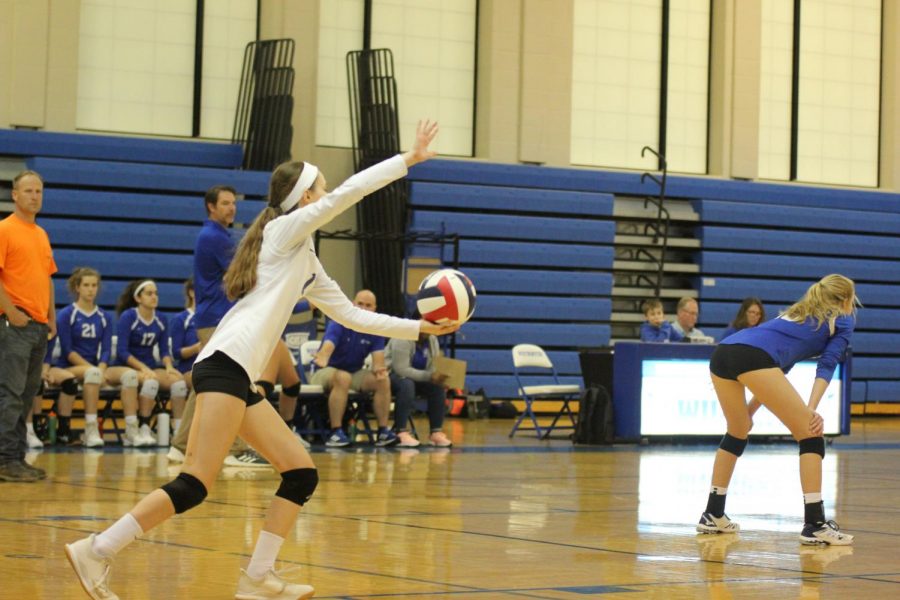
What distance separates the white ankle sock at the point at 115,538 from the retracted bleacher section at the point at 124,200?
39.3 feet

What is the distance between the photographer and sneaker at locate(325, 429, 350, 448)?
40.6 ft

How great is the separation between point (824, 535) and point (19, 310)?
16.2 feet

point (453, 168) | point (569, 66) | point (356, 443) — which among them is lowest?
point (356, 443)

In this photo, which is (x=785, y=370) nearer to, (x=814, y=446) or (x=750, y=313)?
(x=814, y=446)

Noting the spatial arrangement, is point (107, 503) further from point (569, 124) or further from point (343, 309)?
point (569, 124)

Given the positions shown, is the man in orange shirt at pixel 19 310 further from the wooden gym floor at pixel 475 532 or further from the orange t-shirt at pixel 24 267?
the wooden gym floor at pixel 475 532

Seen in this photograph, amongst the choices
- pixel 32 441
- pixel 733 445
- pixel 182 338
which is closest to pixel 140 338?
pixel 182 338

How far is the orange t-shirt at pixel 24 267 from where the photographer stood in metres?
→ 8.49

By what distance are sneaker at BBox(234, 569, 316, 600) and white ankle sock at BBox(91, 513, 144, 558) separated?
0.43 meters

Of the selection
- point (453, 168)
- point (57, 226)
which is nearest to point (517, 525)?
point (57, 226)

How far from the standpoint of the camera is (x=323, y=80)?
1852 centimetres

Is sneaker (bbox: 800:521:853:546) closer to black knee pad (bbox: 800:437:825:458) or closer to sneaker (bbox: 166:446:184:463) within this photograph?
black knee pad (bbox: 800:437:825:458)

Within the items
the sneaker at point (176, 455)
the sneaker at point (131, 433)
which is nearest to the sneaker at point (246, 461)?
the sneaker at point (176, 455)

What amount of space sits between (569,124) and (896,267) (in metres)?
6.13
